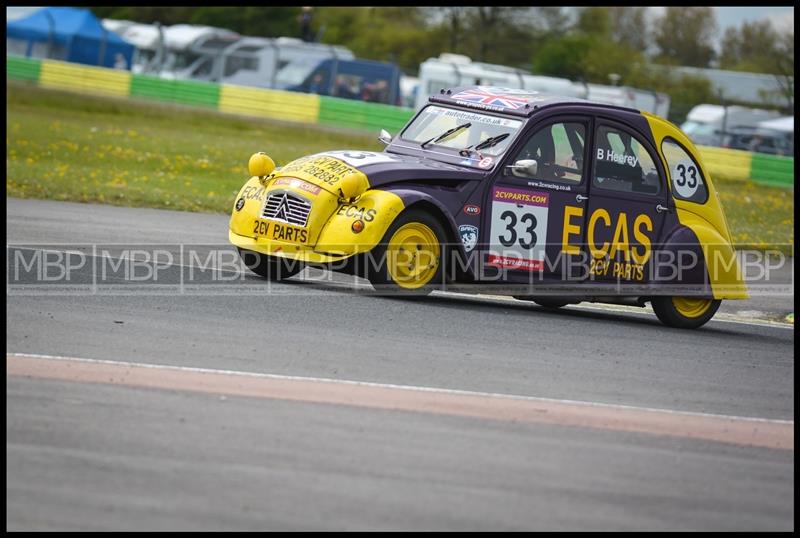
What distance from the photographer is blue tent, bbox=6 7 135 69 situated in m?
46.2

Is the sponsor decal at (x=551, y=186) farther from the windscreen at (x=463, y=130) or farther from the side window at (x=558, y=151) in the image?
the windscreen at (x=463, y=130)

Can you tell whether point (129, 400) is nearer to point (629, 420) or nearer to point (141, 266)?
point (629, 420)

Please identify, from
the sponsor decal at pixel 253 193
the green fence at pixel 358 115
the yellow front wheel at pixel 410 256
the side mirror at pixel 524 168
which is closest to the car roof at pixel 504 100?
the side mirror at pixel 524 168

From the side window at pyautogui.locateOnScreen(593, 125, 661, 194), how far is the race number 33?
65cm

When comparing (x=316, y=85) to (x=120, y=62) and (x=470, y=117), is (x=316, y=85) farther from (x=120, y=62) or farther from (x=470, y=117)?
(x=470, y=117)

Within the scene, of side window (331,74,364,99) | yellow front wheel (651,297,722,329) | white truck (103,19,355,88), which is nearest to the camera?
yellow front wheel (651,297,722,329)

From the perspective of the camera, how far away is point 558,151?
1088cm

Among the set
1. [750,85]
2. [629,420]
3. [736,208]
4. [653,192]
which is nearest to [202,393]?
[629,420]

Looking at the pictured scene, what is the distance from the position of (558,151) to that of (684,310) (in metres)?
1.86

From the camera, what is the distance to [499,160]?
10.5 metres

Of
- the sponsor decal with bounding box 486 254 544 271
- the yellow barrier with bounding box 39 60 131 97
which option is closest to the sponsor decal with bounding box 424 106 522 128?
the sponsor decal with bounding box 486 254 544 271

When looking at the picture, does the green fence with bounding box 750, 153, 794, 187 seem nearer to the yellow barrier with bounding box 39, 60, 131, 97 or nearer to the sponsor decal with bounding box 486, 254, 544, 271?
the yellow barrier with bounding box 39, 60, 131, 97

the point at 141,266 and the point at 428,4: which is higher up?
the point at 428,4

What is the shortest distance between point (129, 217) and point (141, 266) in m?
4.74
